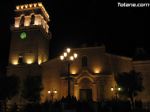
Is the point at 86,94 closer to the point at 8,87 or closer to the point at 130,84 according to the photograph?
the point at 130,84

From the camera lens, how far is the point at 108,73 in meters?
39.2

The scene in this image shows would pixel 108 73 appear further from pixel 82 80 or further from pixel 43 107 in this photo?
pixel 43 107

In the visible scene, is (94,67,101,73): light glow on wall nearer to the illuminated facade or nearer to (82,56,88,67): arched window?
the illuminated facade

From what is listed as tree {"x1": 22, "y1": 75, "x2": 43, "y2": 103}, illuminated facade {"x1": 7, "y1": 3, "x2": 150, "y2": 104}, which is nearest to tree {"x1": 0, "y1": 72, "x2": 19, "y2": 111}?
tree {"x1": 22, "y1": 75, "x2": 43, "y2": 103}

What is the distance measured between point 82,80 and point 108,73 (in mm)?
4396

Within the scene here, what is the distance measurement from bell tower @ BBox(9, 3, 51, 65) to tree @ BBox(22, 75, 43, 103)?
5.14 metres

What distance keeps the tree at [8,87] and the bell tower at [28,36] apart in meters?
5.55

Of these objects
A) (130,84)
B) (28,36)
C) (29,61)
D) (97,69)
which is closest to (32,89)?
(29,61)

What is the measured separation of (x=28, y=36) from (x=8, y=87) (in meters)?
11.1

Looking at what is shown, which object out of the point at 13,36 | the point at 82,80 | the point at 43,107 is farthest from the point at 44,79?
the point at 43,107

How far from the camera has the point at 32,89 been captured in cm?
3691

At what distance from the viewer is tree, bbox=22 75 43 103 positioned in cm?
3678

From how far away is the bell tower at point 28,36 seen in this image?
43.3 metres

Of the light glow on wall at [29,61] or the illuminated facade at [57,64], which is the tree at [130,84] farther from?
the light glow on wall at [29,61]
